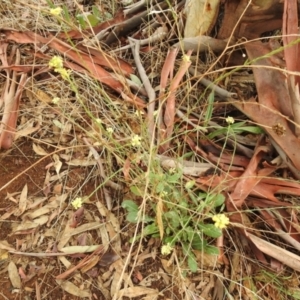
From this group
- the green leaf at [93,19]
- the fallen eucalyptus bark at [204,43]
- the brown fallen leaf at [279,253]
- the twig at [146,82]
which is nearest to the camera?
the brown fallen leaf at [279,253]

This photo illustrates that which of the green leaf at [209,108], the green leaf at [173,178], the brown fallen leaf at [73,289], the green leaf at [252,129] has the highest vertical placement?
the green leaf at [209,108]

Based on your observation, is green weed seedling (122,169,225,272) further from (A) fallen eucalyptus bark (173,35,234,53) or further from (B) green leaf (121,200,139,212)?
(A) fallen eucalyptus bark (173,35,234,53)

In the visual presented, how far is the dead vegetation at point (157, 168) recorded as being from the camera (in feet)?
4.65

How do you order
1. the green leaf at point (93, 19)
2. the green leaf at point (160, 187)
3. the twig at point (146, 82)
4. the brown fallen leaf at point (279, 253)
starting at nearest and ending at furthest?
the green leaf at point (160, 187)
the brown fallen leaf at point (279, 253)
the twig at point (146, 82)
the green leaf at point (93, 19)

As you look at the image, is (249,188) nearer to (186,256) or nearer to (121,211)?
(186,256)

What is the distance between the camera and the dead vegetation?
4.65ft

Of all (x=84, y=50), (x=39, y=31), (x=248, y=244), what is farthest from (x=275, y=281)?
(x=39, y=31)

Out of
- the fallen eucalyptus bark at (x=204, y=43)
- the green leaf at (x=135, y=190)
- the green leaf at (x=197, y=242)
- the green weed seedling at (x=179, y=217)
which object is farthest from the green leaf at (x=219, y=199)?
the fallen eucalyptus bark at (x=204, y=43)

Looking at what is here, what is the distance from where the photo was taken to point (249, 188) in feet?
4.99

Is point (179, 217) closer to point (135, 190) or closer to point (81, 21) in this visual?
point (135, 190)

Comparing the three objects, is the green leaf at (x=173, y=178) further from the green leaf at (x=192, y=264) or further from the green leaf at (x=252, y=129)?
the green leaf at (x=252, y=129)

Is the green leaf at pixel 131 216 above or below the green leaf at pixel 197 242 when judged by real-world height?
above

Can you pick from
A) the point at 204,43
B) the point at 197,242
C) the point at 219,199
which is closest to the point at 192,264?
the point at 197,242

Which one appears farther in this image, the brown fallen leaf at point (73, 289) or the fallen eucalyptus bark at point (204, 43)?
the fallen eucalyptus bark at point (204, 43)
